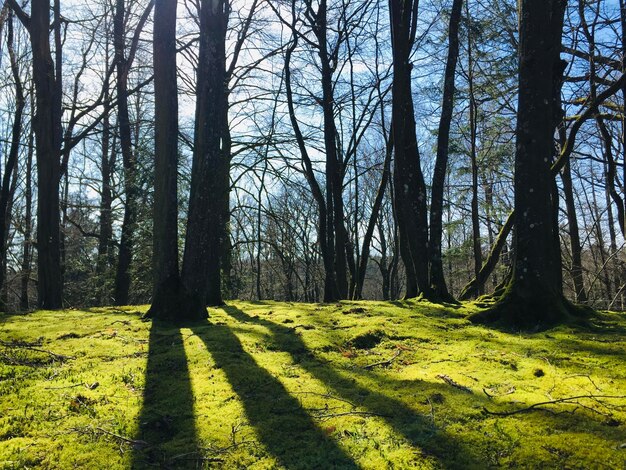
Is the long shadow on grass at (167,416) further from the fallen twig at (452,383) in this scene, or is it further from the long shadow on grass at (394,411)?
the fallen twig at (452,383)

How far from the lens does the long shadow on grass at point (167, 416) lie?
2.13 meters

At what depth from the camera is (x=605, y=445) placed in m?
2.04

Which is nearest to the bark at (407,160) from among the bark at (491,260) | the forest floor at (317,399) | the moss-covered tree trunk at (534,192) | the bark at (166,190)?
the bark at (491,260)

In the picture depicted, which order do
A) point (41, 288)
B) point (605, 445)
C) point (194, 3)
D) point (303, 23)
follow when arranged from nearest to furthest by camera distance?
point (605, 445) < point (41, 288) < point (194, 3) < point (303, 23)

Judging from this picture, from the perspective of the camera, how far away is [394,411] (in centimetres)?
257

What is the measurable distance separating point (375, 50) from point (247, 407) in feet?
41.0

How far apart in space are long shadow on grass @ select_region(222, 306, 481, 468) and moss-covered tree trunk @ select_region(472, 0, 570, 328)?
7.70ft

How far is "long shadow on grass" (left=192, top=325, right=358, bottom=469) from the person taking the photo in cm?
211

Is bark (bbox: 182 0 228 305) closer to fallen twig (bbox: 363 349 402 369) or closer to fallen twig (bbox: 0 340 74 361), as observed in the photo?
fallen twig (bbox: 0 340 74 361)

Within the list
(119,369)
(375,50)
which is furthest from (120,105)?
(119,369)

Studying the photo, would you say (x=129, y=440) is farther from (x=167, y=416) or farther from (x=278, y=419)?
(x=278, y=419)

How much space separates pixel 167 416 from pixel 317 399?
0.98m

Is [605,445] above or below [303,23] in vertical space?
below

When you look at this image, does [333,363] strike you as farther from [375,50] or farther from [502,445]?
[375,50]
